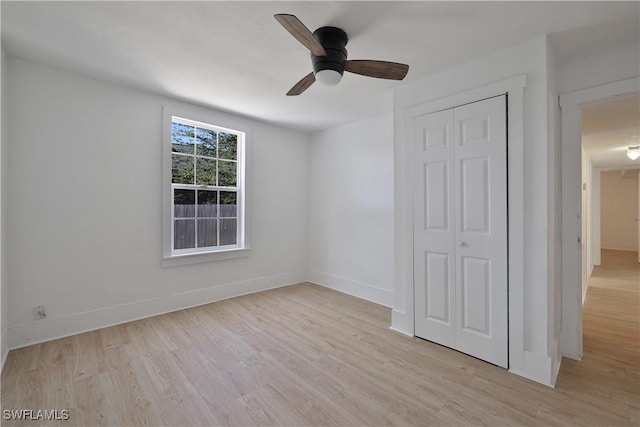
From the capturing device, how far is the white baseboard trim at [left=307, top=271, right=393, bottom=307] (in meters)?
3.81

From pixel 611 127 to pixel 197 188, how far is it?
570 cm

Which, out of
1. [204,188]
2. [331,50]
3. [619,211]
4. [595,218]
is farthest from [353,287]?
[619,211]

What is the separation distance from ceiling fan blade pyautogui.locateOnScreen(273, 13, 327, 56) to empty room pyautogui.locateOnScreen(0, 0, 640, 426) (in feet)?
0.06

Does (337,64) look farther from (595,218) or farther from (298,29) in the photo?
(595,218)

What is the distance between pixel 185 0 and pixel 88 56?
1384 millimetres

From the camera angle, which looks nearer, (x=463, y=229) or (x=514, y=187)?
(x=514, y=187)

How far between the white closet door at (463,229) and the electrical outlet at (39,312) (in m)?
3.60

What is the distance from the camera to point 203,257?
3.72 metres

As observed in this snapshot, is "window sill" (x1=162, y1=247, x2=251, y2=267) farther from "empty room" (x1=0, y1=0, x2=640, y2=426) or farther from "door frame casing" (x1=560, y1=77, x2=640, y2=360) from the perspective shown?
"door frame casing" (x1=560, y1=77, x2=640, y2=360)

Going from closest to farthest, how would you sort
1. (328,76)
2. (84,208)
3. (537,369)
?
(328,76) → (537,369) → (84,208)

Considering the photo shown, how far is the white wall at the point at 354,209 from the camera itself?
3881 mm

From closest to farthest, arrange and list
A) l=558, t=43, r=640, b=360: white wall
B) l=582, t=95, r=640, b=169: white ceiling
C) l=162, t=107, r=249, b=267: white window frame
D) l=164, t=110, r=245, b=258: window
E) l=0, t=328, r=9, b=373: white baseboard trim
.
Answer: l=0, t=328, r=9, b=373: white baseboard trim
l=558, t=43, r=640, b=360: white wall
l=582, t=95, r=640, b=169: white ceiling
l=162, t=107, r=249, b=267: white window frame
l=164, t=110, r=245, b=258: window

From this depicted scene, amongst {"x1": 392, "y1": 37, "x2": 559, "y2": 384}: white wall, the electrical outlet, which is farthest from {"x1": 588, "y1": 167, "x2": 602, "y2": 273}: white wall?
the electrical outlet

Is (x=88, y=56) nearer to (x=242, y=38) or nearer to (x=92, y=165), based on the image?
(x=92, y=165)
